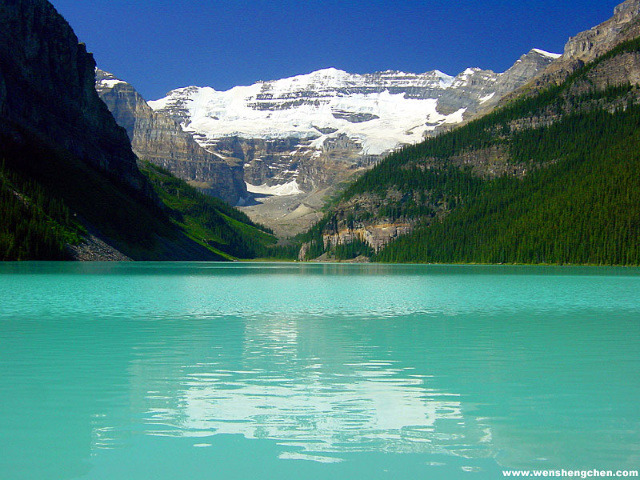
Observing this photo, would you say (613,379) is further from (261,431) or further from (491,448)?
(261,431)

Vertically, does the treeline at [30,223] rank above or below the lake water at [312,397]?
above

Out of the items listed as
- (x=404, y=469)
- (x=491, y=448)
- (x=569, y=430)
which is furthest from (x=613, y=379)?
(x=404, y=469)

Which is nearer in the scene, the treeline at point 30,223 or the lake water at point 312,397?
the lake water at point 312,397

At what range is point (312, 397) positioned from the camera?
19828 millimetres

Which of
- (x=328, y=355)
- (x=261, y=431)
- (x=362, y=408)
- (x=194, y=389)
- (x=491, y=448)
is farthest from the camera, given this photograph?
(x=328, y=355)

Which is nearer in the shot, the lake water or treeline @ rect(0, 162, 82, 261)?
the lake water

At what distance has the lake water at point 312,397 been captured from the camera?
551 inches

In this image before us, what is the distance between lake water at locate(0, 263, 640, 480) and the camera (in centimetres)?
1398

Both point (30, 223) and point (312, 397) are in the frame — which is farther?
point (30, 223)

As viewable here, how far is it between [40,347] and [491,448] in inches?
921

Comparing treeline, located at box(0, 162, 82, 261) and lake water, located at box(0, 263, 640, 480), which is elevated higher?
treeline, located at box(0, 162, 82, 261)

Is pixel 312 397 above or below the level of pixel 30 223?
below

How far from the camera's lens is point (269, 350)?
97.2 ft

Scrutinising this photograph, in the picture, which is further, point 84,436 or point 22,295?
point 22,295
